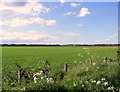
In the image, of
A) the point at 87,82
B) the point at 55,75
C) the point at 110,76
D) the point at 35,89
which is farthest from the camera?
the point at 55,75

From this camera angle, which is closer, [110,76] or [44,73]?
[110,76]

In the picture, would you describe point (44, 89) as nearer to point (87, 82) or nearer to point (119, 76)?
point (87, 82)

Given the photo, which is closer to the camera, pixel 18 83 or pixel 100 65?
pixel 18 83

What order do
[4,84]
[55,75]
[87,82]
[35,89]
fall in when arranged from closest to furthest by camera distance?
[35,89], [87,82], [4,84], [55,75]

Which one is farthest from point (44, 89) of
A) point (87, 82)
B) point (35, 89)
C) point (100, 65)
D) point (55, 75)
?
point (100, 65)

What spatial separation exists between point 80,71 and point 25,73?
2.27 meters

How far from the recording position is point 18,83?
40.7ft

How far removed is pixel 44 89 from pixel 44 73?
3.06 metres

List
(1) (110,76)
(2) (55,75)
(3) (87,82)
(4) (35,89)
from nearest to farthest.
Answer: (4) (35,89)
(3) (87,82)
(1) (110,76)
(2) (55,75)

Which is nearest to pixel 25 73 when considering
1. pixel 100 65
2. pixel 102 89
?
pixel 100 65

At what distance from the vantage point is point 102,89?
394 inches

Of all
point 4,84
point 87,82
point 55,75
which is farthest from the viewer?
point 55,75

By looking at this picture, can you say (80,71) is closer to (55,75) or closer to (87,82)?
(55,75)

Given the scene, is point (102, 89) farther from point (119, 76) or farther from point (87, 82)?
point (119, 76)
